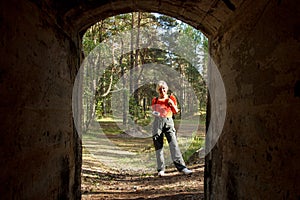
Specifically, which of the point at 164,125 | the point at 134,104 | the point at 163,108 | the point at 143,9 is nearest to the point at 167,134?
the point at 164,125

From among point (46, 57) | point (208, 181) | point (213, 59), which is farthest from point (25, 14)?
point (208, 181)

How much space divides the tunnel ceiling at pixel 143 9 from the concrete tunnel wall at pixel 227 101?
0.06ft

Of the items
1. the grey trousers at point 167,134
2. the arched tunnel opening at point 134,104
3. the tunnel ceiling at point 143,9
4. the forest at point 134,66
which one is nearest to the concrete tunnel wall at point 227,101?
the tunnel ceiling at point 143,9

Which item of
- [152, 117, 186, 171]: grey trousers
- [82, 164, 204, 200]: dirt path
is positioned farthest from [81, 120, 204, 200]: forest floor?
[152, 117, 186, 171]: grey trousers

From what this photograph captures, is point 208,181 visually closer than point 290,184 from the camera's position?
No

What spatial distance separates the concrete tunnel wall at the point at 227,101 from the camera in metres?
1.65

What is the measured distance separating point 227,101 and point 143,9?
1.57m

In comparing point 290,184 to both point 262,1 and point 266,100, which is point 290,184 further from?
point 262,1

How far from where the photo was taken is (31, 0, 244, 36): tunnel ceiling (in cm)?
267

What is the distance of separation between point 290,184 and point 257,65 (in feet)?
3.00

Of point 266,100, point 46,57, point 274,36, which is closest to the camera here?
point 274,36

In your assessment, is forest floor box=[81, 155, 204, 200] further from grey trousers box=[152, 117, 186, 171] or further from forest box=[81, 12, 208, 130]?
forest box=[81, 12, 208, 130]

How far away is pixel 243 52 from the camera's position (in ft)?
8.00

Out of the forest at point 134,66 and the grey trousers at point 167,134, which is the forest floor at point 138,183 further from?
the forest at point 134,66
